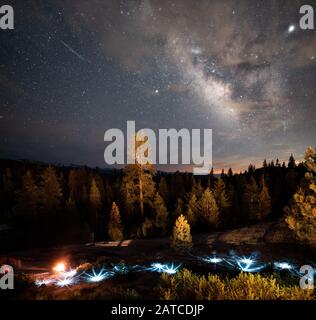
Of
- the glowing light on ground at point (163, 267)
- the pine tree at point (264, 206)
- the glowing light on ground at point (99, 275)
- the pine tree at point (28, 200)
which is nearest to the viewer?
the glowing light on ground at point (99, 275)

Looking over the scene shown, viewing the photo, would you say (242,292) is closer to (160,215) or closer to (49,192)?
(160,215)

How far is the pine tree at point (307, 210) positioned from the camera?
648 inches

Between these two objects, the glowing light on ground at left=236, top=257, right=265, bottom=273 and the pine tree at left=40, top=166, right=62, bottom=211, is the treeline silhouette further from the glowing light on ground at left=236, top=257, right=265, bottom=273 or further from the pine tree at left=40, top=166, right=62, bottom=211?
the glowing light on ground at left=236, top=257, right=265, bottom=273

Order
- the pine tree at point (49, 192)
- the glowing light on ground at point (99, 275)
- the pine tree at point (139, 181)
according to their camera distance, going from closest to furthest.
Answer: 1. the glowing light on ground at point (99, 275)
2. the pine tree at point (139, 181)
3. the pine tree at point (49, 192)

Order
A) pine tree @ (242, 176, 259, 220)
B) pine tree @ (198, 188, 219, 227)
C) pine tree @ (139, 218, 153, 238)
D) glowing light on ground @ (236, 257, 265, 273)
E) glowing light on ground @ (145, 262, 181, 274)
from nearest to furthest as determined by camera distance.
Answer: glowing light on ground @ (145, 262, 181, 274)
glowing light on ground @ (236, 257, 265, 273)
pine tree @ (139, 218, 153, 238)
pine tree @ (198, 188, 219, 227)
pine tree @ (242, 176, 259, 220)

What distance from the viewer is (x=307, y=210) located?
1656 cm

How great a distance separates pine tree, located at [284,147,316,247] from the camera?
54.0 ft

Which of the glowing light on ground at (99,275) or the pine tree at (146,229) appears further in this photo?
the pine tree at (146,229)

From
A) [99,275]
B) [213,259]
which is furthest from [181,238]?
[99,275]

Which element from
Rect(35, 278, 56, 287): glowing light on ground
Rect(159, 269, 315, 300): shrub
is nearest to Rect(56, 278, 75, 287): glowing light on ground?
Rect(35, 278, 56, 287): glowing light on ground

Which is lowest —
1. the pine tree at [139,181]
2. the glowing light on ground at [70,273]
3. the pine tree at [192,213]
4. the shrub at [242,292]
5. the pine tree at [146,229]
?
the pine tree at [146,229]

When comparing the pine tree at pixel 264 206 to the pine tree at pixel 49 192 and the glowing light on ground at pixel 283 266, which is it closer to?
the glowing light on ground at pixel 283 266

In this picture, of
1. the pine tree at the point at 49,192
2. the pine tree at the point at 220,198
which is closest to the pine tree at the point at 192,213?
the pine tree at the point at 220,198
